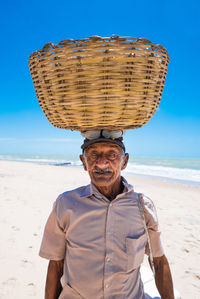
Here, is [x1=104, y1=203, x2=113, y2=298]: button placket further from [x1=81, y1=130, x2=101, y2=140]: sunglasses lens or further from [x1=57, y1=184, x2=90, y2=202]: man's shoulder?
[x1=81, y1=130, x2=101, y2=140]: sunglasses lens

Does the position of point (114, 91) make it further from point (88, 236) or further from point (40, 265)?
point (40, 265)

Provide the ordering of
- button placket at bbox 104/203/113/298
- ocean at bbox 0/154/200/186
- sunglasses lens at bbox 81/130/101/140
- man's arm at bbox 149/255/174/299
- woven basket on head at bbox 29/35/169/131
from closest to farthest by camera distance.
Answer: woven basket on head at bbox 29/35/169/131, button placket at bbox 104/203/113/298, sunglasses lens at bbox 81/130/101/140, man's arm at bbox 149/255/174/299, ocean at bbox 0/154/200/186

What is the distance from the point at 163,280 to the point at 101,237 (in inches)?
25.1

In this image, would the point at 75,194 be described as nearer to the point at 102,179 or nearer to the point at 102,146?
the point at 102,179

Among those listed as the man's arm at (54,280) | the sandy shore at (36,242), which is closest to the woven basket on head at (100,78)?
the man's arm at (54,280)

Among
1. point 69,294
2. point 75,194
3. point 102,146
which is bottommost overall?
point 69,294

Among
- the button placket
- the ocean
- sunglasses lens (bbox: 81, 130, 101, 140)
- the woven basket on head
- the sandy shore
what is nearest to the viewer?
the woven basket on head

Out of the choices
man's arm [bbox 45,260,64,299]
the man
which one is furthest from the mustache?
man's arm [bbox 45,260,64,299]

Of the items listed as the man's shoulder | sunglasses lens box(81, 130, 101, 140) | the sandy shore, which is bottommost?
the sandy shore

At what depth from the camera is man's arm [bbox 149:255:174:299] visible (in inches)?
67.2

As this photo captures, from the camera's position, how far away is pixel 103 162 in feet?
5.30

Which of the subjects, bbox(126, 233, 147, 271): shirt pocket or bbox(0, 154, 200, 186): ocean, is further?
bbox(0, 154, 200, 186): ocean

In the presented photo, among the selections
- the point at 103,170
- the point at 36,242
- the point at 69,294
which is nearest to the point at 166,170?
the point at 36,242

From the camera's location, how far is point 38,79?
1336mm
